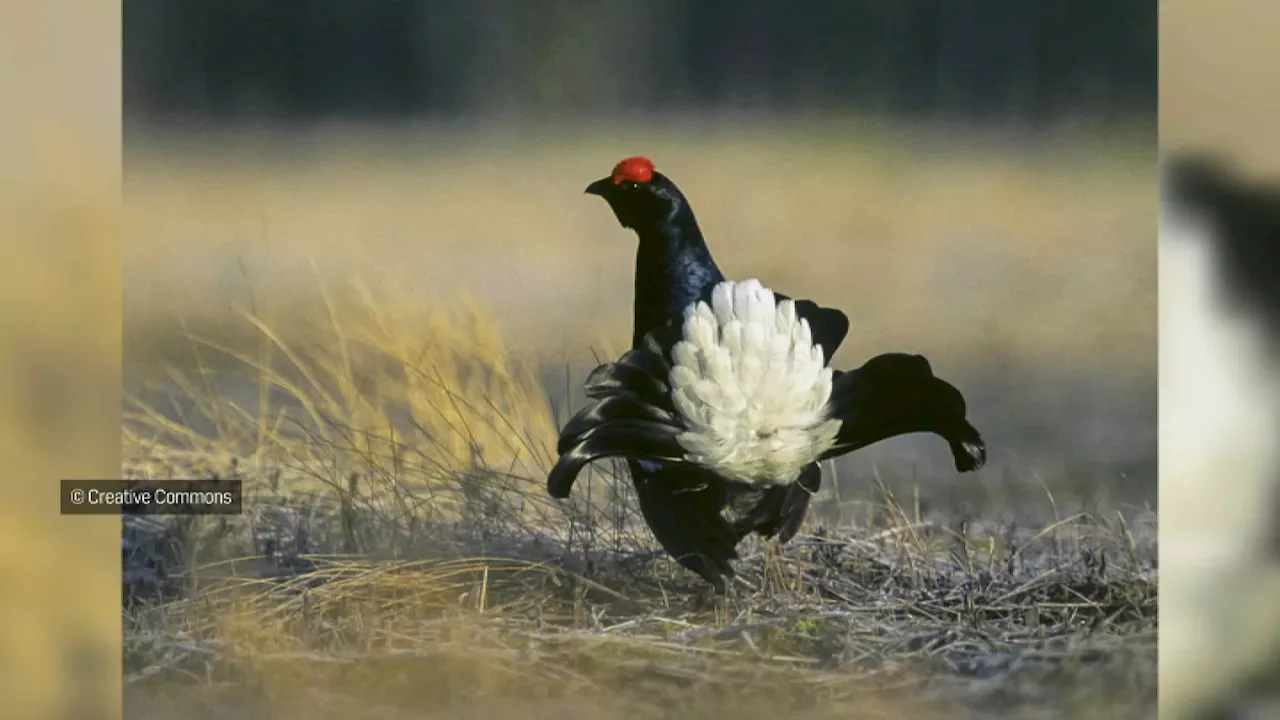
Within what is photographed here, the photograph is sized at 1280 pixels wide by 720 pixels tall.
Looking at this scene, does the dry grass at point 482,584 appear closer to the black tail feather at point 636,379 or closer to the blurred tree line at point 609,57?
the black tail feather at point 636,379

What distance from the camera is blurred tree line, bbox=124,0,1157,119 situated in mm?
2314

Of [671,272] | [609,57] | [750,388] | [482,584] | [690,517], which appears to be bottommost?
[482,584]

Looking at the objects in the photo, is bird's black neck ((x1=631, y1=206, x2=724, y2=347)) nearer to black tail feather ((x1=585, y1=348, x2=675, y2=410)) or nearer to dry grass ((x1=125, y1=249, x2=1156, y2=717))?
black tail feather ((x1=585, y1=348, x2=675, y2=410))

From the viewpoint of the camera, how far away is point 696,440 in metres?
2.25

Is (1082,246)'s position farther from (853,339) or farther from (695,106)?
(695,106)

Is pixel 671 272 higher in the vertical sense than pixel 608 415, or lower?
higher

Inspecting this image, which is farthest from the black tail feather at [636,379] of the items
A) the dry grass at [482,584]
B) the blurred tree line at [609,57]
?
the blurred tree line at [609,57]

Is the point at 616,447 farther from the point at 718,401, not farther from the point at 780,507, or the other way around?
the point at 780,507

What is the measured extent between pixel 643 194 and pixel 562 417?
0.50m

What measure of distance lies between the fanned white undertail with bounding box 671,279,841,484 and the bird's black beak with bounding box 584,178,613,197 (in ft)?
1.03

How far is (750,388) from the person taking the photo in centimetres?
224

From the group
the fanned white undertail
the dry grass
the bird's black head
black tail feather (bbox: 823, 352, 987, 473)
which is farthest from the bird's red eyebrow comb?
black tail feather (bbox: 823, 352, 987, 473)

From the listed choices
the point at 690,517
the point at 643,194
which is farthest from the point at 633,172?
the point at 690,517

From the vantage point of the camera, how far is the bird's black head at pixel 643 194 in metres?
2.30
